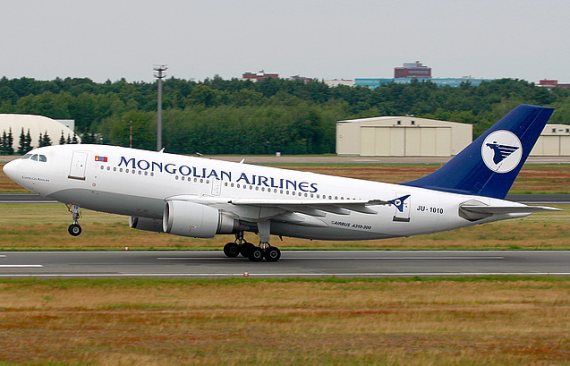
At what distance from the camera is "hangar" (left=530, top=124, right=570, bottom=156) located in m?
118

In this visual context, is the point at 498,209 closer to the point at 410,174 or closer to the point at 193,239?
the point at 193,239

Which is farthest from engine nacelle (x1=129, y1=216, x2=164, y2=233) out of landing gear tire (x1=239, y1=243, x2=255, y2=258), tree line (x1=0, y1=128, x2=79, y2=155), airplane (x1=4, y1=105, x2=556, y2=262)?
tree line (x1=0, y1=128, x2=79, y2=155)

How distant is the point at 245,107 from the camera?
129 m

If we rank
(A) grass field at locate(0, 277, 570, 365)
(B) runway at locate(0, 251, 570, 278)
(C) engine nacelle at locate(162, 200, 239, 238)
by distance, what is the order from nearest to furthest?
(A) grass field at locate(0, 277, 570, 365), (B) runway at locate(0, 251, 570, 278), (C) engine nacelle at locate(162, 200, 239, 238)

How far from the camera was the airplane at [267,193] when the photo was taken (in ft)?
109

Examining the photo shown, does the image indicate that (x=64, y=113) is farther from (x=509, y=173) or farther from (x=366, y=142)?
(x=509, y=173)

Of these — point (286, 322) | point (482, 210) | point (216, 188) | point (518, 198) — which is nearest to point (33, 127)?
point (518, 198)

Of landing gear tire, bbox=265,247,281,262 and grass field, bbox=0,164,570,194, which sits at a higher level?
grass field, bbox=0,164,570,194

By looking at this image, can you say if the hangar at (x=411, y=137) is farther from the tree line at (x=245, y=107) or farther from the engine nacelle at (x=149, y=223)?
the engine nacelle at (x=149, y=223)

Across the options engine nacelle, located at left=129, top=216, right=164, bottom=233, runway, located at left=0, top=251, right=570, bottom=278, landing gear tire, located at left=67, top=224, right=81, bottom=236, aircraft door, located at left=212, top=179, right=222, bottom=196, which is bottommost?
runway, located at left=0, top=251, right=570, bottom=278

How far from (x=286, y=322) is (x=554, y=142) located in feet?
338

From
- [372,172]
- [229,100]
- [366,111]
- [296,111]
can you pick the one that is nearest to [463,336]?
[372,172]

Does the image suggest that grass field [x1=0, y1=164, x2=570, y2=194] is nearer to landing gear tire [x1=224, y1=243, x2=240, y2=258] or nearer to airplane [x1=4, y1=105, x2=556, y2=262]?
airplane [x1=4, y1=105, x2=556, y2=262]

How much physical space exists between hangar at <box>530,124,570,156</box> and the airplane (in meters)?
85.0
